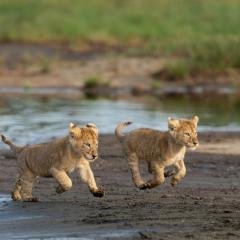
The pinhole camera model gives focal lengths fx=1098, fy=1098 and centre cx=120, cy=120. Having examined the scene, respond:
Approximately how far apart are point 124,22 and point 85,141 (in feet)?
116

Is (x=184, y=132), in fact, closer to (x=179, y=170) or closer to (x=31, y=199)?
(x=179, y=170)

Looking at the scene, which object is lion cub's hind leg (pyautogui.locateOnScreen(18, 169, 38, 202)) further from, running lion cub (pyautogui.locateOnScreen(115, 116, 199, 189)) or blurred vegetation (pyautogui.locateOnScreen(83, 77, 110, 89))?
blurred vegetation (pyautogui.locateOnScreen(83, 77, 110, 89))

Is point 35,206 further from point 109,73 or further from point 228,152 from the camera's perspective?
point 109,73

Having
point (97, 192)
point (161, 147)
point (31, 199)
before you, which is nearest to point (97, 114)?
point (161, 147)

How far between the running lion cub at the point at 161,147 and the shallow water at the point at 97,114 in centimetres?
604

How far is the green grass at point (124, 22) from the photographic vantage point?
4325 centimetres

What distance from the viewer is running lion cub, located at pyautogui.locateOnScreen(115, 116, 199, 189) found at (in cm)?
1221

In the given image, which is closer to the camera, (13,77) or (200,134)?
(200,134)

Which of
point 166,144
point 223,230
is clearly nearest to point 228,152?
point 166,144

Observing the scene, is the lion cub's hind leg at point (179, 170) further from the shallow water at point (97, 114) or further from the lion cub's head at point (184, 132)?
the shallow water at point (97, 114)

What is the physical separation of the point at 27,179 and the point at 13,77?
2221cm

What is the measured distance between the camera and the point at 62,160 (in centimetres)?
1166

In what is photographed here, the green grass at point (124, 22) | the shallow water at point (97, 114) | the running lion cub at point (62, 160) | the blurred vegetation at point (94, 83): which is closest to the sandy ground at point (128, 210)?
the running lion cub at point (62, 160)

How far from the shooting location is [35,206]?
1174cm
